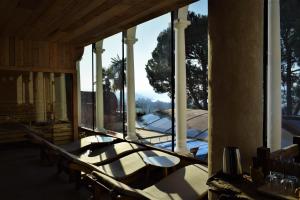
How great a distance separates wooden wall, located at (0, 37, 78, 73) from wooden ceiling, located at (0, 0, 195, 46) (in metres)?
0.27

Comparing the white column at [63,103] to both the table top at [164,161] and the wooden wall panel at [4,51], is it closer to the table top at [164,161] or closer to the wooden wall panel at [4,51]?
the wooden wall panel at [4,51]

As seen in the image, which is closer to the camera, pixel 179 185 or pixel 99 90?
pixel 179 185

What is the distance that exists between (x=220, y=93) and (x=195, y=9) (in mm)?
17417

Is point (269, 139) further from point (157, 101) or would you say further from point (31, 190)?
point (157, 101)

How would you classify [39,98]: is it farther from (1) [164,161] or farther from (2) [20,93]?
(1) [164,161]

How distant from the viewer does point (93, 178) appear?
107 inches

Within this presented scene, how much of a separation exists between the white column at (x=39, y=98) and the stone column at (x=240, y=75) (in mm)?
5029

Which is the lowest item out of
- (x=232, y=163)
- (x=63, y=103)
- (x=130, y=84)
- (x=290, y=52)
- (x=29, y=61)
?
(x=232, y=163)

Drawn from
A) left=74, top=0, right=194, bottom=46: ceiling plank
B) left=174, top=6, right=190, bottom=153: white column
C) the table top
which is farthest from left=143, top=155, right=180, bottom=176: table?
left=74, top=0, right=194, bottom=46: ceiling plank

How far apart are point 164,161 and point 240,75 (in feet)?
6.68

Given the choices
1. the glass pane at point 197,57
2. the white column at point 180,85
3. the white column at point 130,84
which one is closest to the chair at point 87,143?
the white column at point 130,84

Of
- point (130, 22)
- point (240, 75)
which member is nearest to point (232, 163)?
point (240, 75)

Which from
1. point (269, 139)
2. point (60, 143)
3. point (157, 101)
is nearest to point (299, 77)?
point (157, 101)

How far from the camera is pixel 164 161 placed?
3.85m
